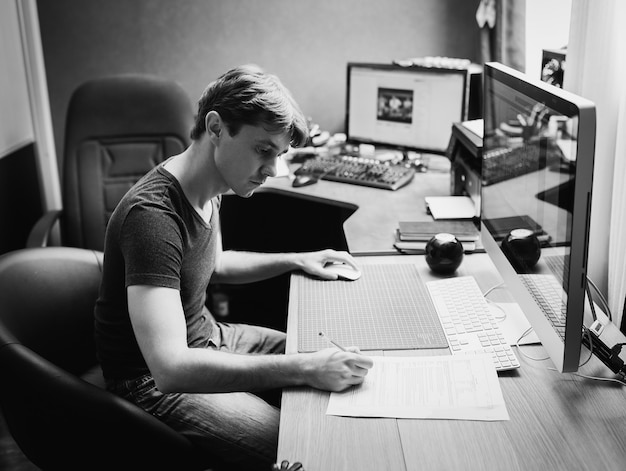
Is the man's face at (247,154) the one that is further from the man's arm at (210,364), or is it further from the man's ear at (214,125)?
the man's arm at (210,364)

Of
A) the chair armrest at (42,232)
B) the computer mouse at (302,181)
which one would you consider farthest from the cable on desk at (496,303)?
the chair armrest at (42,232)

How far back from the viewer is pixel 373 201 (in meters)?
2.12

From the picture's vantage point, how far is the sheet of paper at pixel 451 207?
193 cm

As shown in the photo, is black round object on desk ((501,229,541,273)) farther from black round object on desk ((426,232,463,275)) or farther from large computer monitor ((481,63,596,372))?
black round object on desk ((426,232,463,275))

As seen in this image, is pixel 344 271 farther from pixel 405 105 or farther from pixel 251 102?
pixel 405 105

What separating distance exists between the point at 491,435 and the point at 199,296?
712 millimetres

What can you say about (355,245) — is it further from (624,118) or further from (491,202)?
(624,118)

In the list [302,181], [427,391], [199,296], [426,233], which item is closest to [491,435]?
[427,391]

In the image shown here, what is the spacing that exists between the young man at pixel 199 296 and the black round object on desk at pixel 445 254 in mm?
426

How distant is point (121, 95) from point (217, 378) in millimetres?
1342

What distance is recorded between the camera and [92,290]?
1530mm

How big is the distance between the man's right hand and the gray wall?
6.38 feet

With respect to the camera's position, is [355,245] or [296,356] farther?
[355,245]

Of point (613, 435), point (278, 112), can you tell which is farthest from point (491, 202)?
point (613, 435)
